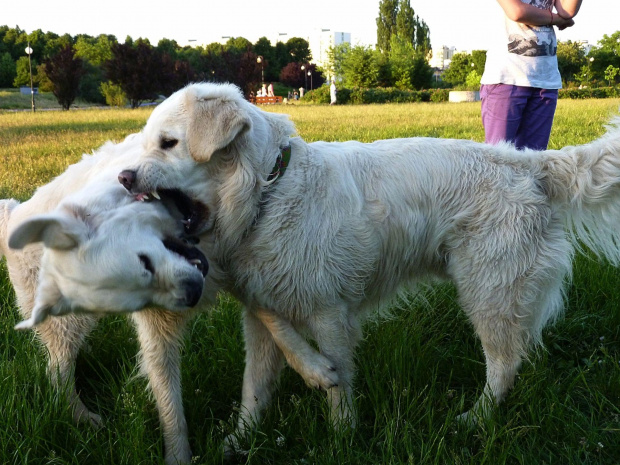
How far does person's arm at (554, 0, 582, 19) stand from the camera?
4441mm

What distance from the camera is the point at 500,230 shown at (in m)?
3.33

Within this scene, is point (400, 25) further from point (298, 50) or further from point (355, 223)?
point (355, 223)

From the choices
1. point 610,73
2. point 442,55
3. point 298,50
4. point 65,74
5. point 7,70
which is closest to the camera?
point 65,74

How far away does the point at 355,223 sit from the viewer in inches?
130

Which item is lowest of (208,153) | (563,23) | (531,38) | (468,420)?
(468,420)

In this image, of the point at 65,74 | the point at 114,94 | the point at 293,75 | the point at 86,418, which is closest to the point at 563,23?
the point at 86,418

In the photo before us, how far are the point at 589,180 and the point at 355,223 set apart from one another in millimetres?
1400

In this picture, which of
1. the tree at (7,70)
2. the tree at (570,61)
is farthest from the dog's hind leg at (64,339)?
the tree at (7,70)

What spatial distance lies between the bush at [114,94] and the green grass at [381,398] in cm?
4702

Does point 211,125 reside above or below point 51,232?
above

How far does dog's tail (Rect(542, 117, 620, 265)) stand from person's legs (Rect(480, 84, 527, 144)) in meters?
1.06

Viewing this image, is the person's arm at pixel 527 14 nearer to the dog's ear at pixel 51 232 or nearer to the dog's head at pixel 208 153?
the dog's head at pixel 208 153

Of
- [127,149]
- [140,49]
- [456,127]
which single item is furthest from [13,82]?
[127,149]

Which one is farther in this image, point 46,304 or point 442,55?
point 442,55
